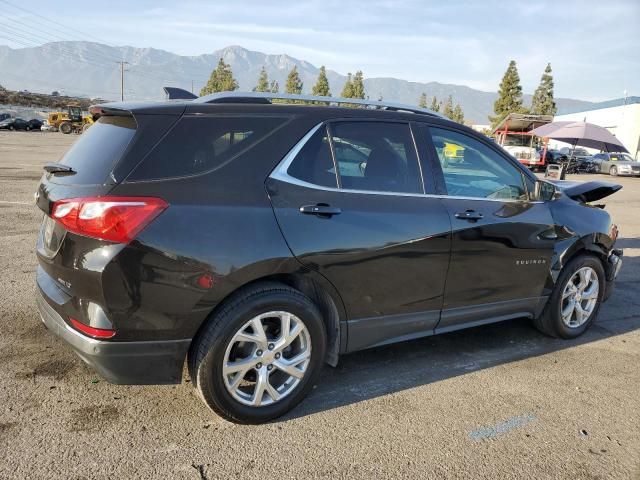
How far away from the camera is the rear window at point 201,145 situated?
8.79 ft

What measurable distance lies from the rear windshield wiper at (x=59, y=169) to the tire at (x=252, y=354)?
112 centimetres

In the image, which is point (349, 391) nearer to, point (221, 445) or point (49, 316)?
point (221, 445)

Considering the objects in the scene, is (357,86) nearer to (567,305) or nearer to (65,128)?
(65,128)

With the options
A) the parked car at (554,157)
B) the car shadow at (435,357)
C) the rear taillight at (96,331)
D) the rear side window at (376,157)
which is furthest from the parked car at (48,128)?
the rear taillight at (96,331)

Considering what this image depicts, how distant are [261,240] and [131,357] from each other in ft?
2.88

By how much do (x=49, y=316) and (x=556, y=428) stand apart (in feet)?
9.86

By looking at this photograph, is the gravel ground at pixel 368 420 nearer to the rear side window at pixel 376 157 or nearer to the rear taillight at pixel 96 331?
the rear taillight at pixel 96 331

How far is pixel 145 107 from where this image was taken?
2818 mm

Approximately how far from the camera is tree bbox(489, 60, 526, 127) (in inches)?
2085

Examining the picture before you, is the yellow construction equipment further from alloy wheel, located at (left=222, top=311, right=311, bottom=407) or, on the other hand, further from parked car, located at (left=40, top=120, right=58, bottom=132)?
alloy wheel, located at (left=222, top=311, right=311, bottom=407)

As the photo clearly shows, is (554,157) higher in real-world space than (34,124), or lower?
higher

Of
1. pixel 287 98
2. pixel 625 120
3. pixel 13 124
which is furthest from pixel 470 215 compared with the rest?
pixel 625 120

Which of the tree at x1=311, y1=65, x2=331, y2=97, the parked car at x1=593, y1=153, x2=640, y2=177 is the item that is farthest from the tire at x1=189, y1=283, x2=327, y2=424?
the tree at x1=311, y1=65, x2=331, y2=97

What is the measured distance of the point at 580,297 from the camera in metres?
4.54
